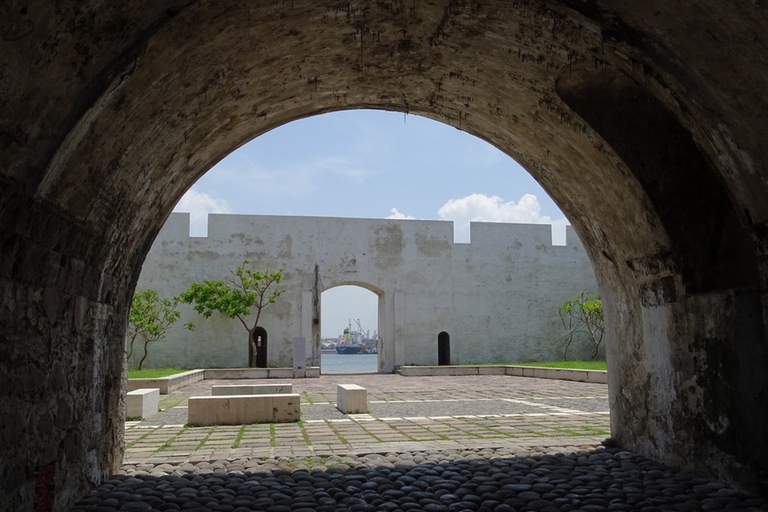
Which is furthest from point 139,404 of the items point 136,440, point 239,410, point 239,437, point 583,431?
point 583,431

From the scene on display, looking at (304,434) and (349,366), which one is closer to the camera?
(304,434)

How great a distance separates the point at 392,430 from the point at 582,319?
60.8 feet

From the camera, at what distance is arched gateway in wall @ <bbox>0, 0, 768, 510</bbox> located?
10.8ft

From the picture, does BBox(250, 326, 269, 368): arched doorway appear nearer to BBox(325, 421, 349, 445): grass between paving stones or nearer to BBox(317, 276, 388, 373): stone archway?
BBox(317, 276, 388, 373): stone archway

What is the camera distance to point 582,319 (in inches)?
988

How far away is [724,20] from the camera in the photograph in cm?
321

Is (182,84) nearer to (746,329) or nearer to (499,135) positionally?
(499,135)

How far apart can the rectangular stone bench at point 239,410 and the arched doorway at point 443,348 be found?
1716 centimetres

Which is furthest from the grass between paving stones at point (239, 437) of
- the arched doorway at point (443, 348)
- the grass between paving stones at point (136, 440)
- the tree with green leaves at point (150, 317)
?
the arched doorway at point (443, 348)

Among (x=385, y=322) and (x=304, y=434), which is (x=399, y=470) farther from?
(x=385, y=322)

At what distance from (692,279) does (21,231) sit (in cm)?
435

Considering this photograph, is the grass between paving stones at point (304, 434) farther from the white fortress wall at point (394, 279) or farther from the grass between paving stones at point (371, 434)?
the white fortress wall at point (394, 279)

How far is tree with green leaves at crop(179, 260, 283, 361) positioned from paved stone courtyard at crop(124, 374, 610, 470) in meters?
10.2

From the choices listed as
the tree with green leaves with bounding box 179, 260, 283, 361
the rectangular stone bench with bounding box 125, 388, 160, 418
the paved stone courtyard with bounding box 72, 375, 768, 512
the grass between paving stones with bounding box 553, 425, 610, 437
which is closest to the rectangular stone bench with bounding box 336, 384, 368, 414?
the paved stone courtyard with bounding box 72, 375, 768, 512
